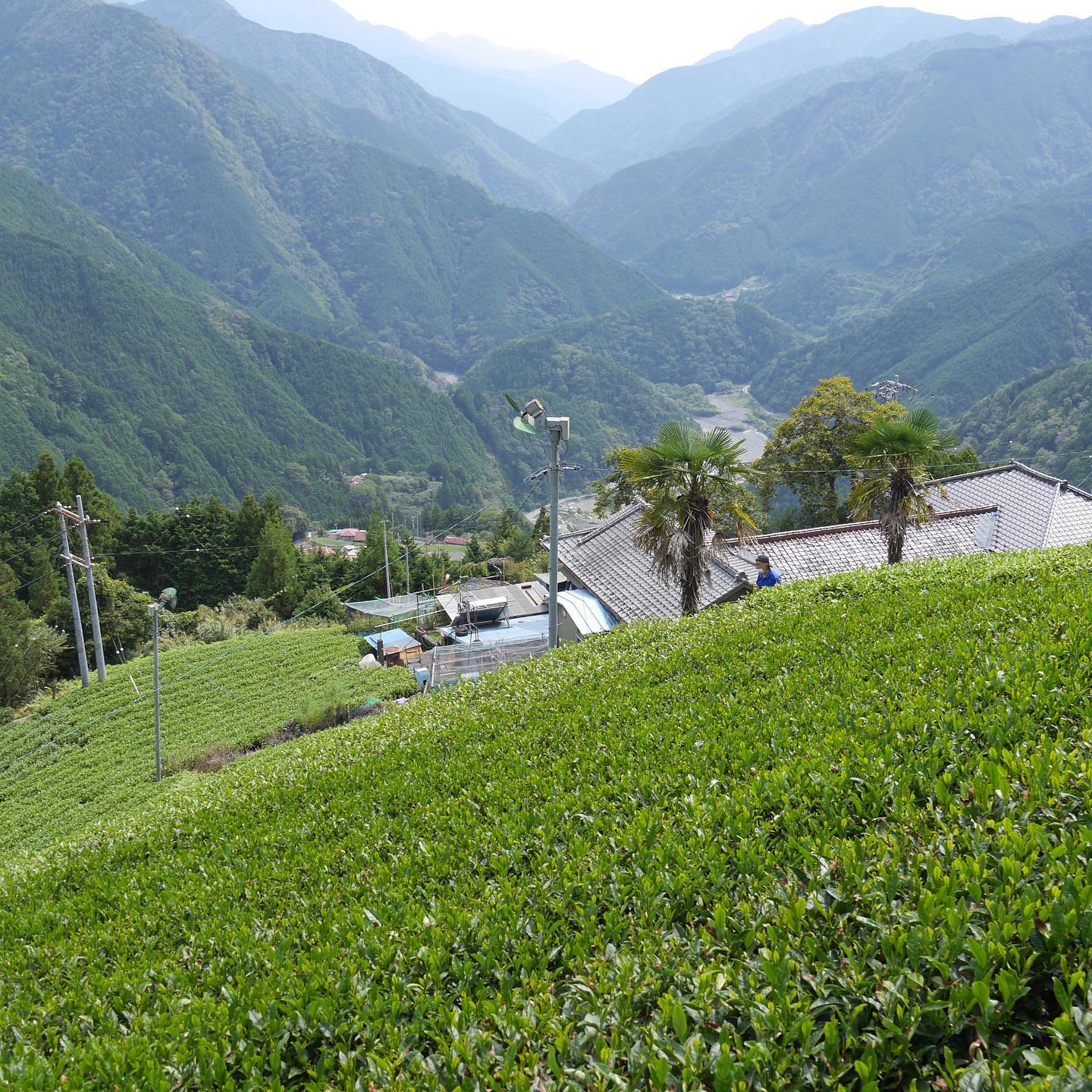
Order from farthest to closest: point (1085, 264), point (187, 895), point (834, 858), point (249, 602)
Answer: point (1085, 264), point (249, 602), point (187, 895), point (834, 858)

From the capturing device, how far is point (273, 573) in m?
49.9

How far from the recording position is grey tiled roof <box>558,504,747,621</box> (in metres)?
20.2

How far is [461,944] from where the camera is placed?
5.52 metres

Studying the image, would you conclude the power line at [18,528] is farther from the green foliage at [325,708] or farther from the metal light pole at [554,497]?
the metal light pole at [554,497]

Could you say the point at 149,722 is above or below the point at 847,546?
below

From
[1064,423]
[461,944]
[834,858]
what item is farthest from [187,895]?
[1064,423]

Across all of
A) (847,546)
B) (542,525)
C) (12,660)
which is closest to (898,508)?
(847,546)

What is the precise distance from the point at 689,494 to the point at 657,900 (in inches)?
411

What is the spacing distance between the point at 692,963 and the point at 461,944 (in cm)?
162

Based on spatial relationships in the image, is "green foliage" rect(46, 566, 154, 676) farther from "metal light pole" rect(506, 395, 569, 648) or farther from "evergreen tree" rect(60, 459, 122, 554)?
"metal light pole" rect(506, 395, 569, 648)

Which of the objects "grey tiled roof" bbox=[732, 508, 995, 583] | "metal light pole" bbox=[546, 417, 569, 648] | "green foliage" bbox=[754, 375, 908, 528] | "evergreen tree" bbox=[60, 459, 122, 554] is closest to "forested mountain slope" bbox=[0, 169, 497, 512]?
"evergreen tree" bbox=[60, 459, 122, 554]

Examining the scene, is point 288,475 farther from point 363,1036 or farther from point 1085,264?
point 1085,264

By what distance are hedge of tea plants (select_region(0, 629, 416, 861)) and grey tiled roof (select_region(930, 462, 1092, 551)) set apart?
59.0 ft

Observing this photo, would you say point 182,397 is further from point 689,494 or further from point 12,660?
point 689,494
